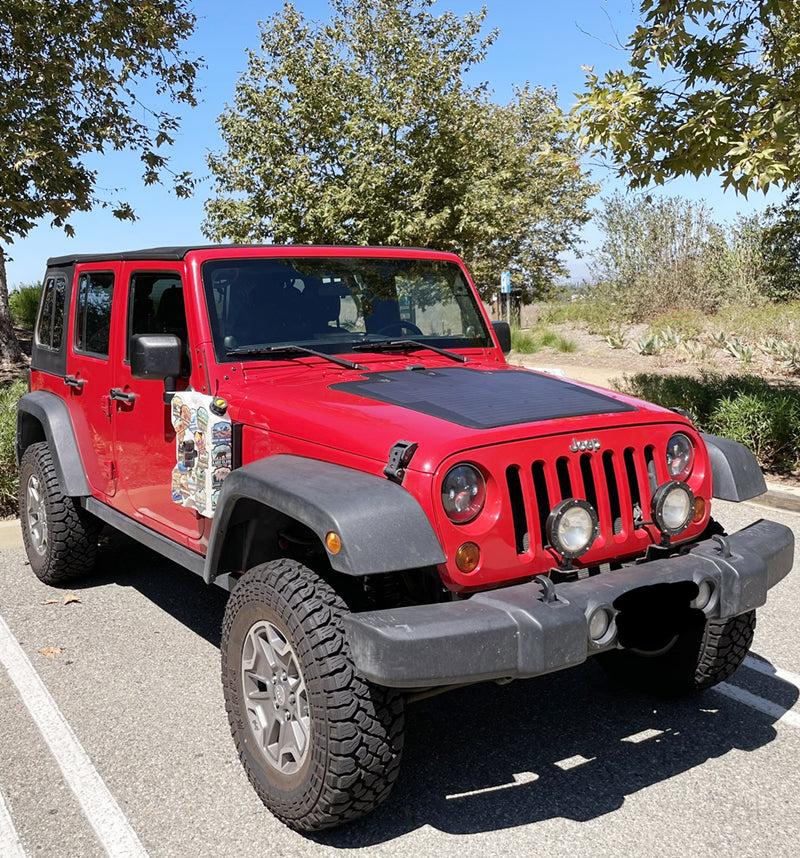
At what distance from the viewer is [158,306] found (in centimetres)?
427

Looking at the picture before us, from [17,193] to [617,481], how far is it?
906 cm

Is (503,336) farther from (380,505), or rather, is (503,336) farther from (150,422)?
(380,505)

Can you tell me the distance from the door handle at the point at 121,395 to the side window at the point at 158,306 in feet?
0.61

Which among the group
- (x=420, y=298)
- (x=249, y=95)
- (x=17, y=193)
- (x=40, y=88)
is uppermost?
(x=249, y=95)

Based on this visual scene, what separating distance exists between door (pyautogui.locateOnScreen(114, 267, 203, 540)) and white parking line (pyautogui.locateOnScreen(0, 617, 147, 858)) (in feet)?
2.93

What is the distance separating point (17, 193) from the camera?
394 inches

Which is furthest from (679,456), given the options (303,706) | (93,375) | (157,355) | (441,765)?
(93,375)

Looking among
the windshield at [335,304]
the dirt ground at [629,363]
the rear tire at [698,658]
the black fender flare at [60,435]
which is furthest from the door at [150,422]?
the dirt ground at [629,363]

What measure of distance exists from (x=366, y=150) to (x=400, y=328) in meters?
11.2

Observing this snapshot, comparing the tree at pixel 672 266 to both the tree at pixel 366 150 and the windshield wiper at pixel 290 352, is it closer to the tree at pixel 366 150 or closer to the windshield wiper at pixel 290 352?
the tree at pixel 366 150

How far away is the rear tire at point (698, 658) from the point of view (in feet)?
11.7

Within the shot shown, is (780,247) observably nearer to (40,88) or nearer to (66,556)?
(40,88)

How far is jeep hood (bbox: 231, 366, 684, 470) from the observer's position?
9.55ft

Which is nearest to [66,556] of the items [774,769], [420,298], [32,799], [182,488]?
[182,488]
